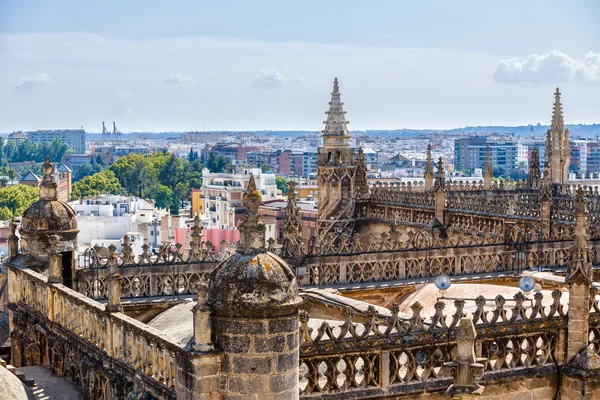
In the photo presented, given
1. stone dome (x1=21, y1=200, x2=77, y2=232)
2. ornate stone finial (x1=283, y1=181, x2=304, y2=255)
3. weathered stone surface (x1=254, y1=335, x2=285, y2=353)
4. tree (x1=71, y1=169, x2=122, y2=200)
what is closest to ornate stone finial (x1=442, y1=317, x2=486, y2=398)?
weathered stone surface (x1=254, y1=335, x2=285, y2=353)

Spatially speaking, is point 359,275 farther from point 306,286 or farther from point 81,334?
point 81,334

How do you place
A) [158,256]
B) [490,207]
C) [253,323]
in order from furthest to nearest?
[490,207]
[158,256]
[253,323]

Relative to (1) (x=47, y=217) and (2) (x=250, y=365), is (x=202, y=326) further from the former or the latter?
(1) (x=47, y=217)

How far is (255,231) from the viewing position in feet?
38.9

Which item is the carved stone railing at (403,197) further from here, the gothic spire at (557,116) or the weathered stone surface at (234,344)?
the weathered stone surface at (234,344)

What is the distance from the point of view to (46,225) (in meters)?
18.9

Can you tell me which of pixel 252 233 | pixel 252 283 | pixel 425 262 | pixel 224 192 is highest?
pixel 252 233

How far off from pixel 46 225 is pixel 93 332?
424cm

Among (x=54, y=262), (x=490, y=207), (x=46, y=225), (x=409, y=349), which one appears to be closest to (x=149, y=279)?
(x=46, y=225)

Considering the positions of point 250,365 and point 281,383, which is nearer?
point 250,365

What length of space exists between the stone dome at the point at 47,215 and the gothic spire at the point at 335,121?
70.0 feet

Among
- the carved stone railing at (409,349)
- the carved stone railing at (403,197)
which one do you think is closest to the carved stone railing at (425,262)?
the carved stone railing at (409,349)

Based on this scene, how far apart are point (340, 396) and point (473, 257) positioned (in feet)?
40.4

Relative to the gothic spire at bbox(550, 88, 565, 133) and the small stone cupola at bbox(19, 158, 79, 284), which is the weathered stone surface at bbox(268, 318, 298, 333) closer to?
the small stone cupola at bbox(19, 158, 79, 284)
